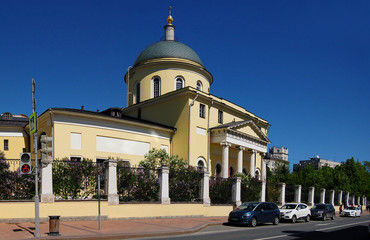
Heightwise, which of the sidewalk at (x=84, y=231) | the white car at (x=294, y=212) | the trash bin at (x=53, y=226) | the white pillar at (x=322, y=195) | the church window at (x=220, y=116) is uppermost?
the church window at (x=220, y=116)

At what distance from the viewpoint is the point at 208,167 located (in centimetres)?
3678

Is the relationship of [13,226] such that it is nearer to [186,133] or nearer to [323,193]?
[186,133]

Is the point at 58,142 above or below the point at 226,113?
below

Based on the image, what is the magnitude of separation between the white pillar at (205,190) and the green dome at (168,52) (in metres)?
21.3

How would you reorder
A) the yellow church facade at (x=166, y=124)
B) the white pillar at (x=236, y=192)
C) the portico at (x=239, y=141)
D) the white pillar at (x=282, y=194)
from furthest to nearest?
the portico at (x=239, y=141) < the white pillar at (x=282, y=194) < the yellow church facade at (x=166, y=124) < the white pillar at (x=236, y=192)

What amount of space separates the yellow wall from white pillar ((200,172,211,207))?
0.41m

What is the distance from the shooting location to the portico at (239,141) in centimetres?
3625

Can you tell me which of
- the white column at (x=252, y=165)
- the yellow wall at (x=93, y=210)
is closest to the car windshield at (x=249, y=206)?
the yellow wall at (x=93, y=210)

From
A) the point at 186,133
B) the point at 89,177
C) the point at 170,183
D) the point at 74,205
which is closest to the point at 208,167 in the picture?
the point at 186,133

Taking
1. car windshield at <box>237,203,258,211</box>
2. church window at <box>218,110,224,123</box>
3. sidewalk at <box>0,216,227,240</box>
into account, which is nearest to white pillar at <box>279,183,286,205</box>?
church window at <box>218,110,224,123</box>

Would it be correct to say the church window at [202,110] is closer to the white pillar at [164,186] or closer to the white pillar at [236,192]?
the white pillar at [236,192]

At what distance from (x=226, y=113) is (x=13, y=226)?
1121 inches

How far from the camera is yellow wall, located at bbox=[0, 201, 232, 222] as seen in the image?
53.1ft

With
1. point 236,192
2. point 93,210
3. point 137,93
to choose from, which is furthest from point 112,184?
point 137,93
